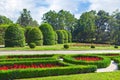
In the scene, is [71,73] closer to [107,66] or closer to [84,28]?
[107,66]

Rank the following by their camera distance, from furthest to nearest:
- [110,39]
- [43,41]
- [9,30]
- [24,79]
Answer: [110,39] < [43,41] < [9,30] < [24,79]

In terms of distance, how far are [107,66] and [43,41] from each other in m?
28.6

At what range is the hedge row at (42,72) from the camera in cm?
1206

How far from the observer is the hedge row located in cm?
1206

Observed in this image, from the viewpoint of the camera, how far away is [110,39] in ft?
226

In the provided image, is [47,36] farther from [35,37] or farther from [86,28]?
[86,28]

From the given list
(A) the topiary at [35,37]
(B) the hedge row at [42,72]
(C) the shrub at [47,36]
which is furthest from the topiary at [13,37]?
(B) the hedge row at [42,72]

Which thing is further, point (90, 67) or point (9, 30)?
point (9, 30)

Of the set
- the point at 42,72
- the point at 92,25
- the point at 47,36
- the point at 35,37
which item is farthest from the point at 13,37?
the point at 92,25

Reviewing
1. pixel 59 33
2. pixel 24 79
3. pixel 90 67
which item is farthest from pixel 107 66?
pixel 59 33

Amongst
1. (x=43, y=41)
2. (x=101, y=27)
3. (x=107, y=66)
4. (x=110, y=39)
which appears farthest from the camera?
(x=101, y=27)

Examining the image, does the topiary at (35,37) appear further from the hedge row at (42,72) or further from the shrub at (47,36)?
the hedge row at (42,72)

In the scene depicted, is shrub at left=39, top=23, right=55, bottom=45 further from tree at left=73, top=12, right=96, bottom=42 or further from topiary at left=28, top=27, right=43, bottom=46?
tree at left=73, top=12, right=96, bottom=42

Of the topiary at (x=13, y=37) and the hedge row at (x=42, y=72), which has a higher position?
the topiary at (x=13, y=37)
